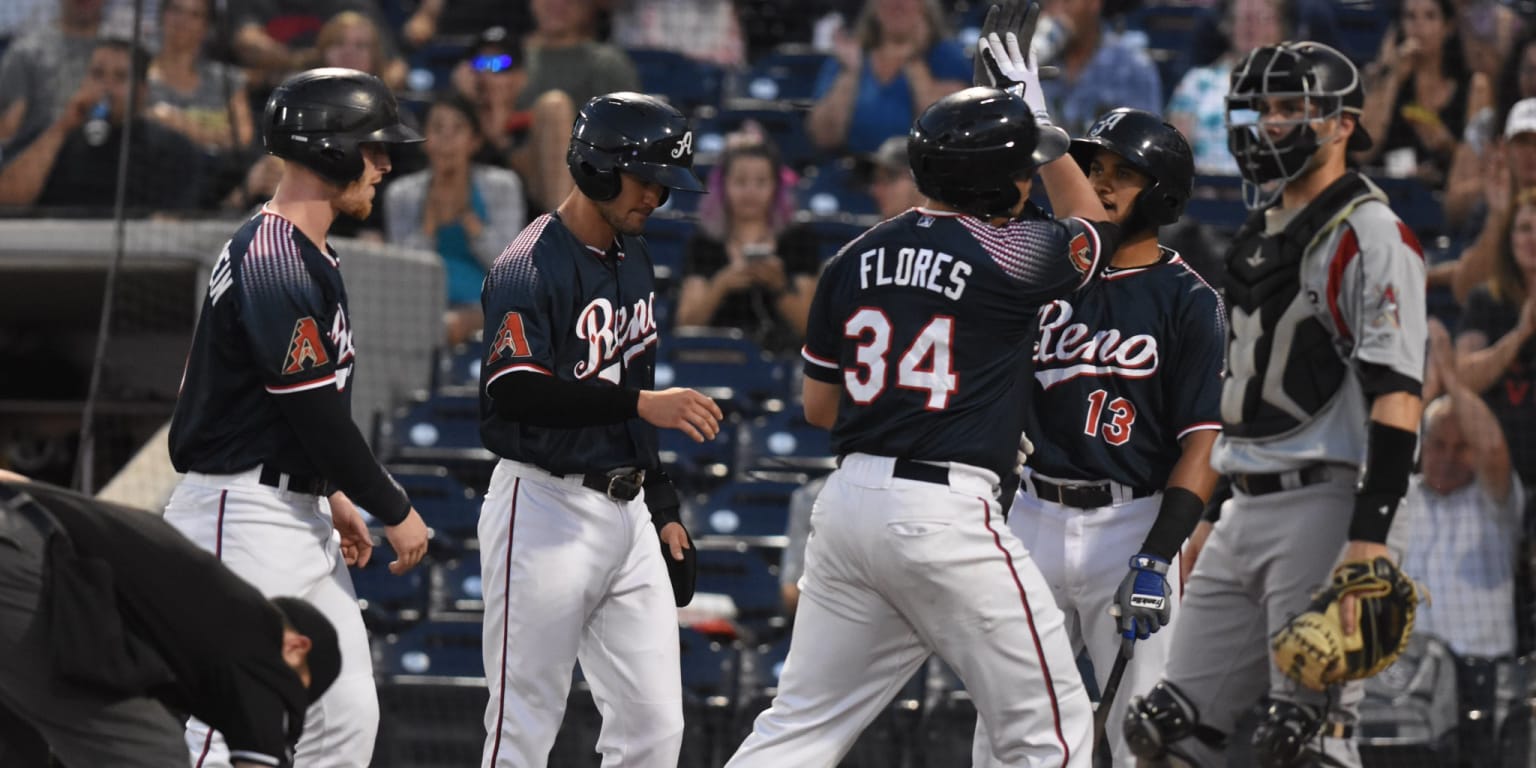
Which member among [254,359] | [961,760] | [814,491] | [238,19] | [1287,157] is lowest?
[961,760]

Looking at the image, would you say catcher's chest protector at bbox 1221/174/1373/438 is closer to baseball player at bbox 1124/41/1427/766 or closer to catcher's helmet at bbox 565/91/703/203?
baseball player at bbox 1124/41/1427/766

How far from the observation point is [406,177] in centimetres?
888

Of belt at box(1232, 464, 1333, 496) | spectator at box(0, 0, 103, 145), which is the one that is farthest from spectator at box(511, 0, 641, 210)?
belt at box(1232, 464, 1333, 496)

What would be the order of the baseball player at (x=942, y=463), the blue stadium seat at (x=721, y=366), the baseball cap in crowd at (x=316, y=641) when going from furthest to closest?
1. the blue stadium seat at (x=721, y=366)
2. the baseball player at (x=942, y=463)
3. the baseball cap in crowd at (x=316, y=641)

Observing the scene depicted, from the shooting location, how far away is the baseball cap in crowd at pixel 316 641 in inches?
142

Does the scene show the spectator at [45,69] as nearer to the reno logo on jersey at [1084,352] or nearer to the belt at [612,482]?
the belt at [612,482]

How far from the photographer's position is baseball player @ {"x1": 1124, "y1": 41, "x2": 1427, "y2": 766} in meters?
4.09

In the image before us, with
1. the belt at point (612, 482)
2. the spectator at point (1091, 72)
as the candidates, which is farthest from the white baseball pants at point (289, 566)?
the spectator at point (1091, 72)

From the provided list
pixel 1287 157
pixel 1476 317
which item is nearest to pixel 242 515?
pixel 1287 157

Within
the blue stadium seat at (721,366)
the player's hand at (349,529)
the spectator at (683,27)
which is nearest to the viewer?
the player's hand at (349,529)

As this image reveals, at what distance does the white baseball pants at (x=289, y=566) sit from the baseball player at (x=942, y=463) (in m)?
0.81

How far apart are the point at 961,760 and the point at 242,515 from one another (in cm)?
296

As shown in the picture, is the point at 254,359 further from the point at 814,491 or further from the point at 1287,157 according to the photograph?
the point at 814,491

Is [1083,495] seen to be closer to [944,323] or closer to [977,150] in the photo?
[944,323]
